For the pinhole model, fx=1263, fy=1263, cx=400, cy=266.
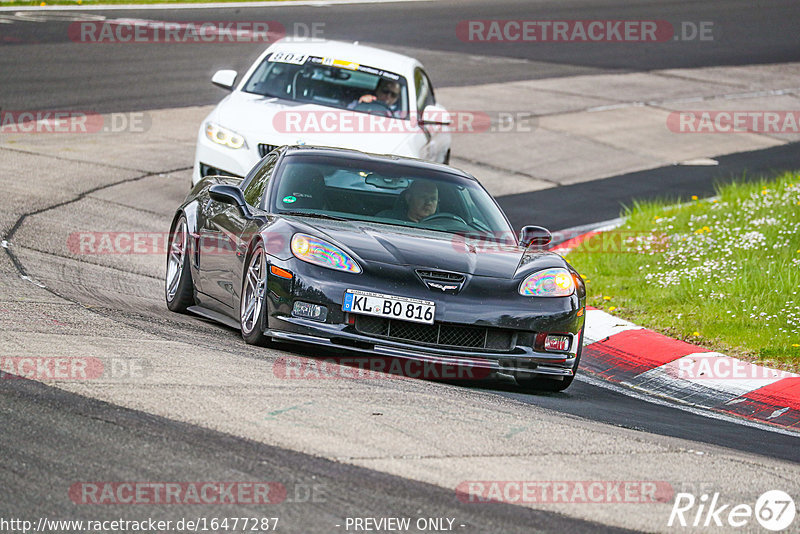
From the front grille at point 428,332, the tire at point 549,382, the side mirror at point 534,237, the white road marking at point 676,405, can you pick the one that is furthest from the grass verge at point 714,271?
the front grille at point 428,332

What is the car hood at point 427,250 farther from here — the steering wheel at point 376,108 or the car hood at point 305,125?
the steering wheel at point 376,108

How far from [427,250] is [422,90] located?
23.4ft

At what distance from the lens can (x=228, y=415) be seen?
543 cm

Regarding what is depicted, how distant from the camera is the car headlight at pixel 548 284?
7438 millimetres

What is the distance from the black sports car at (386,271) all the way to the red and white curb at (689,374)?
1148mm

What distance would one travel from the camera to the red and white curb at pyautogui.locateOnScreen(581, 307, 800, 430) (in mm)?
8062
